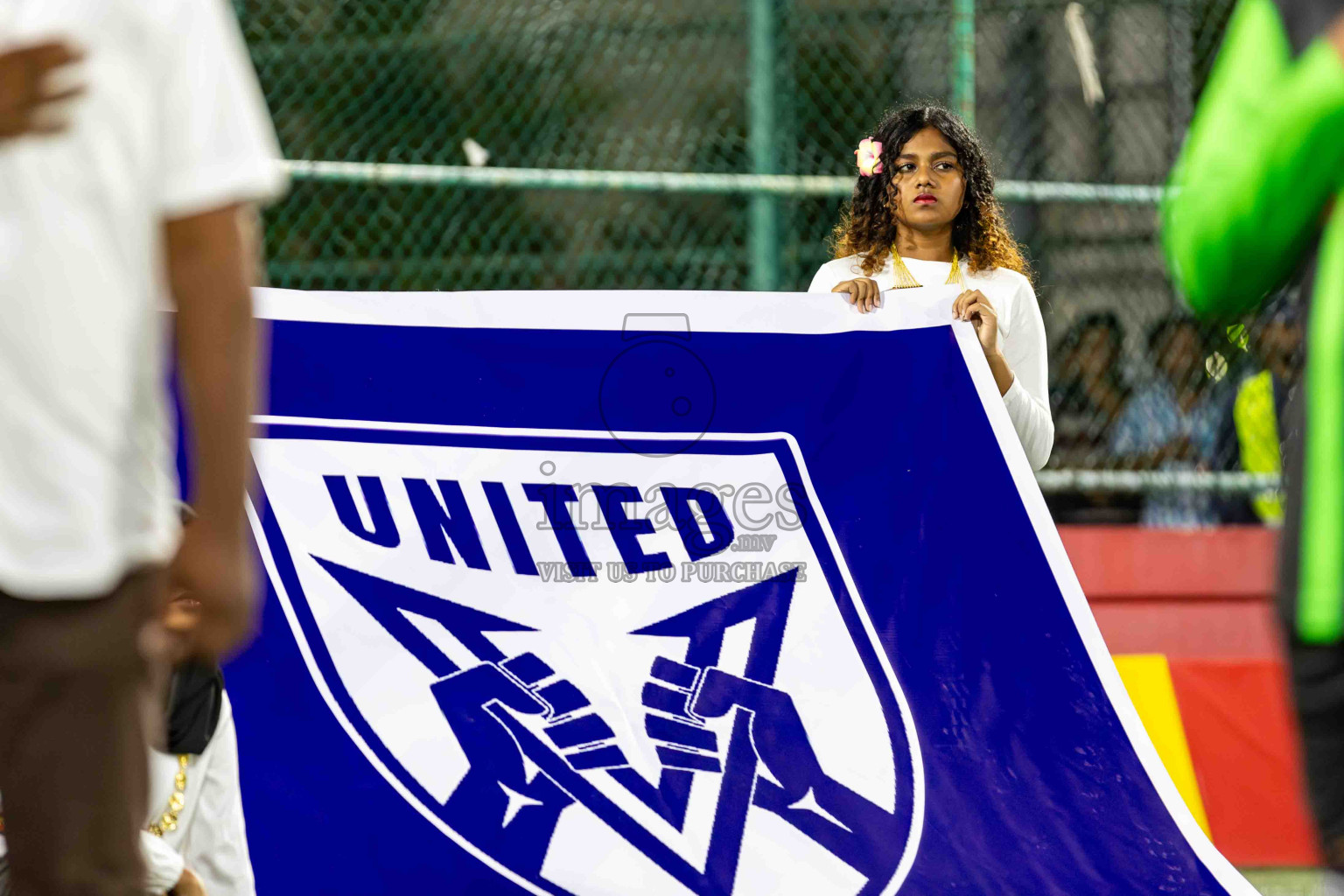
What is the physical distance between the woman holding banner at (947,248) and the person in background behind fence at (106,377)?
264cm

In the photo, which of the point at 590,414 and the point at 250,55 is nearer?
the point at 590,414

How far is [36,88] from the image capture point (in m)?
1.53

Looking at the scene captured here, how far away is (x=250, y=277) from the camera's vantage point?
65.6 inches

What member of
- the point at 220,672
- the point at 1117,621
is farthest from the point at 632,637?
the point at 1117,621

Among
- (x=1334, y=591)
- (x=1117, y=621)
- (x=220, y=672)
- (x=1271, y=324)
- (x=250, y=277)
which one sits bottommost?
(x=1117, y=621)

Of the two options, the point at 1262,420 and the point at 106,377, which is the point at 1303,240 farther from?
the point at 1262,420

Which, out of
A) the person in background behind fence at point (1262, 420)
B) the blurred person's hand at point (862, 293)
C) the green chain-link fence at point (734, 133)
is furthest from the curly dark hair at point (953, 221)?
the person in background behind fence at point (1262, 420)

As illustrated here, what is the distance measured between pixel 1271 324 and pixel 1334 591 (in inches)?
218

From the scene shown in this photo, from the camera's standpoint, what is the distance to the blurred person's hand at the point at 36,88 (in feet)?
5.02

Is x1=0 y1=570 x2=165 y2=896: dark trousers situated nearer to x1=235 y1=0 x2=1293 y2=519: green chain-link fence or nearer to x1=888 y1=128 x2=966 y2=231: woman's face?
x1=888 y1=128 x2=966 y2=231: woman's face

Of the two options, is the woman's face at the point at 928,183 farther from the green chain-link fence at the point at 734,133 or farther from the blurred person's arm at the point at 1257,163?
the blurred person's arm at the point at 1257,163

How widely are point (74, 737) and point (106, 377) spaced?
0.34 metres

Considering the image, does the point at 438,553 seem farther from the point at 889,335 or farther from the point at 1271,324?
the point at 1271,324

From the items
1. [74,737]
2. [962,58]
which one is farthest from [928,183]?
[74,737]
